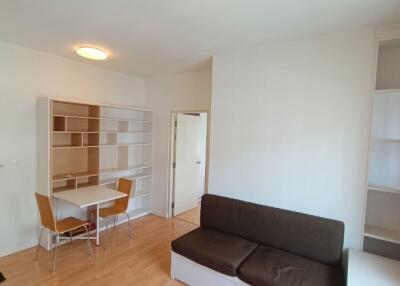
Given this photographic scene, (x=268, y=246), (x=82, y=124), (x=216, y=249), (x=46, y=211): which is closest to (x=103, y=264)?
(x=46, y=211)

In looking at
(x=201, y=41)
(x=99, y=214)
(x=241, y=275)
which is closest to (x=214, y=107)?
(x=201, y=41)

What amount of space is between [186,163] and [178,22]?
302 centimetres

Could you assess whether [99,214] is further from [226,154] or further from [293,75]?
[293,75]

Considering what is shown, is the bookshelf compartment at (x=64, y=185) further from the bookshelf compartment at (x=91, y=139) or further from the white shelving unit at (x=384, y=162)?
the white shelving unit at (x=384, y=162)

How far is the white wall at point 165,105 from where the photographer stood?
4.12 metres

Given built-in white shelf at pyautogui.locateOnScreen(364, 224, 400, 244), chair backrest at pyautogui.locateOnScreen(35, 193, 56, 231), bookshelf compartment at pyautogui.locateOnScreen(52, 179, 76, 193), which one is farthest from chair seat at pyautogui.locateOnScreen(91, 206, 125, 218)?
built-in white shelf at pyautogui.locateOnScreen(364, 224, 400, 244)

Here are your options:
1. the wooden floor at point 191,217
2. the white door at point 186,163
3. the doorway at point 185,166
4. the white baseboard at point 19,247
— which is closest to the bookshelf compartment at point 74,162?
the white baseboard at point 19,247

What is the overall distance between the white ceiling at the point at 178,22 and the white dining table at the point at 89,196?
1.97 metres

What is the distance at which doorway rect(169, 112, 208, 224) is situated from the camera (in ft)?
14.8

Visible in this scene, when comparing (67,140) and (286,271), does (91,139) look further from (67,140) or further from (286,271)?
(286,271)

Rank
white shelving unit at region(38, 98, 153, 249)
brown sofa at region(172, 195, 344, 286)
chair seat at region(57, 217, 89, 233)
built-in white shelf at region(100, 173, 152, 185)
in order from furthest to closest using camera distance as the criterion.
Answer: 1. built-in white shelf at region(100, 173, 152, 185)
2. white shelving unit at region(38, 98, 153, 249)
3. chair seat at region(57, 217, 89, 233)
4. brown sofa at region(172, 195, 344, 286)

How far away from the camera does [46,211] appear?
2793mm

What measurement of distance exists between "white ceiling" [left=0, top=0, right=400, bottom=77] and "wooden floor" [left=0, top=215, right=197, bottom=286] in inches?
108

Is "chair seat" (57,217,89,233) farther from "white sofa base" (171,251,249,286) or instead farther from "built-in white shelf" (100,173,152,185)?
"white sofa base" (171,251,249,286)
